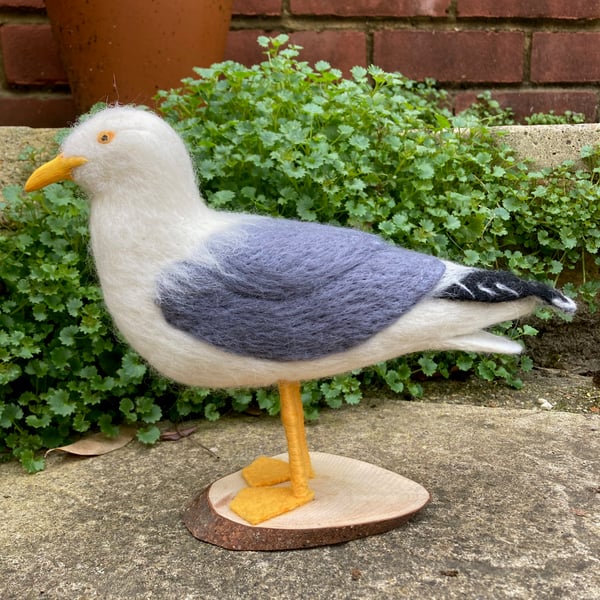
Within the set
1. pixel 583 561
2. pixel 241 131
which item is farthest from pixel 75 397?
pixel 583 561

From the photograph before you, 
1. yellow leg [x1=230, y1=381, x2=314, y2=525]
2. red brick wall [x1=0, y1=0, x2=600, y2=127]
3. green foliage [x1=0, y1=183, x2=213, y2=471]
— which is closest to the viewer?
yellow leg [x1=230, y1=381, x2=314, y2=525]

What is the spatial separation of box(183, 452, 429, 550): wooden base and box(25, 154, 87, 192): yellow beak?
576 mm

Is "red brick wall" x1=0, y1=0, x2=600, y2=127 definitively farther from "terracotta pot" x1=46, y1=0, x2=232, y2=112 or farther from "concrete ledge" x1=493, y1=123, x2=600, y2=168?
"concrete ledge" x1=493, y1=123, x2=600, y2=168

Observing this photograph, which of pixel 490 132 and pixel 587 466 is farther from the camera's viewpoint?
pixel 490 132

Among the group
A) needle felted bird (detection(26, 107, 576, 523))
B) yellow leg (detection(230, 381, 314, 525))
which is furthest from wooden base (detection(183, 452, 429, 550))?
needle felted bird (detection(26, 107, 576, 523))

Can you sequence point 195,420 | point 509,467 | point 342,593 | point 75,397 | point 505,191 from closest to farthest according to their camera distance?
point 342,593 → point 509,467 → point 75,397 → point 195,420 → point 505,191

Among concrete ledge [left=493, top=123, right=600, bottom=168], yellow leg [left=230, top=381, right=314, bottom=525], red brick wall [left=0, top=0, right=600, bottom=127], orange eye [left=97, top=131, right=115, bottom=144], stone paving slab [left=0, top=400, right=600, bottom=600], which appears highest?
red brick wall [left=0, top=0, right=600, bottom=127]

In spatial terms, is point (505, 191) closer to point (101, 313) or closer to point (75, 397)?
point (101, 313)

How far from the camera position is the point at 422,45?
7.36 feet

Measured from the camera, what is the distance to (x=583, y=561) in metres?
1.01

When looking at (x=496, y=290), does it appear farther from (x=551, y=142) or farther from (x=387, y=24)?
(x=387, y=24)

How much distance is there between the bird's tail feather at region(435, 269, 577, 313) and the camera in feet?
3.20

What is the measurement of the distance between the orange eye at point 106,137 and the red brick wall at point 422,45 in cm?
126

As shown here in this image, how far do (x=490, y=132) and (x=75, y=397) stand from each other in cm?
128
